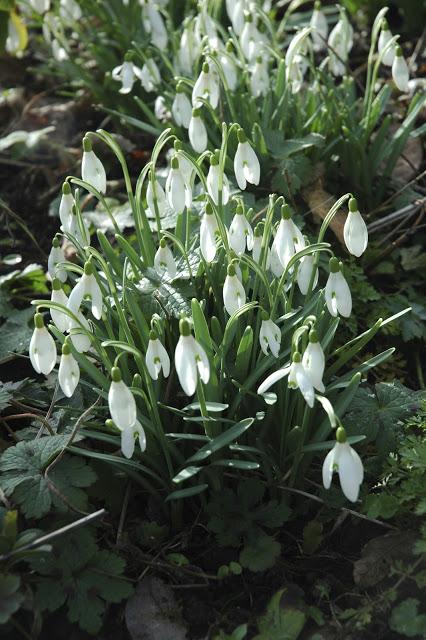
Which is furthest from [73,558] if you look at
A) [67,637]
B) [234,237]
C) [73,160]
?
[73,160]

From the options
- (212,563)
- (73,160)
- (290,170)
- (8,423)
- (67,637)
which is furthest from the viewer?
(73,160)

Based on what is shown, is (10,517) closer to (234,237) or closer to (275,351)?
(275,351)

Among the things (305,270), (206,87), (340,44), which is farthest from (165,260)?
(340,44)

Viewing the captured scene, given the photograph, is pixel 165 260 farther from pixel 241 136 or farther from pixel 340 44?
pixel 340 44

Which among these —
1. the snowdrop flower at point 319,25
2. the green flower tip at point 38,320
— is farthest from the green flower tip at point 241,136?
the snowdrop flower at point 319,25

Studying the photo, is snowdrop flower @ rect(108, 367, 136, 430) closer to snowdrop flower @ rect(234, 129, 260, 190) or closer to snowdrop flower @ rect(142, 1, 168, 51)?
snowdrop flower @ rect(234, 129, 260, 190)

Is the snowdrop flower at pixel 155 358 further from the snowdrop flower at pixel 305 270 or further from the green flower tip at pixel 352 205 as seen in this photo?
the green flower tip at pixel 352 205
